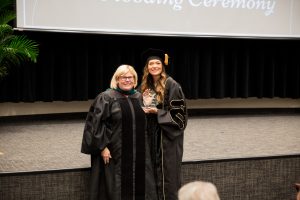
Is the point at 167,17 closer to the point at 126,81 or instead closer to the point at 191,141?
the point at 191,141

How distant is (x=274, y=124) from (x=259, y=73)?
4.02 feet

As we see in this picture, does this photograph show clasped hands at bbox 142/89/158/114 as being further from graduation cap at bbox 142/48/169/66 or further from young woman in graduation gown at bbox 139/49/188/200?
graduation cap at bbox 142/48/169/66

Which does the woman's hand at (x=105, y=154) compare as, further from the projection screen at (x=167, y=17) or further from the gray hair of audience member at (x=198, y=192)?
the projection screen at (x=167, y=17)

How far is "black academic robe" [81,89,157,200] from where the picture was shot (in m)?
3.38

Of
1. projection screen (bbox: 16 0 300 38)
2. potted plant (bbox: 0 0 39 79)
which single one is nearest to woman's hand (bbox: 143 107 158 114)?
potted plant (bbox: 0 0 39 79)

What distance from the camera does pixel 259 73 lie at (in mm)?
7516

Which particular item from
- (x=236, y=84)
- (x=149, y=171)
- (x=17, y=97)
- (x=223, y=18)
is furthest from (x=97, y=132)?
(x=236, y=84)

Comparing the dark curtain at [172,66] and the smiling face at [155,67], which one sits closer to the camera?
the smiling face at [155,67]

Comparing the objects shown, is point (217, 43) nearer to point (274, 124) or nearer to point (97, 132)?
point (274, 124)

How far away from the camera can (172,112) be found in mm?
3578

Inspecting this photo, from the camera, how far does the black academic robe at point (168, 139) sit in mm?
3572

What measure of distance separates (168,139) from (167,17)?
121 inches

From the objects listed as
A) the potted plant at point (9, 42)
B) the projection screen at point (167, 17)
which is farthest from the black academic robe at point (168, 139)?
the projection screen at point (167, 17)

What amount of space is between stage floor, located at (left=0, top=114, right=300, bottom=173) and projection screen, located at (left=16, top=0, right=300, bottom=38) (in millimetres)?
1254
